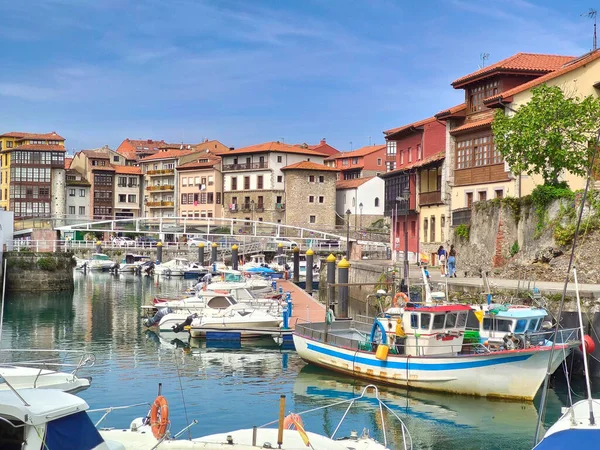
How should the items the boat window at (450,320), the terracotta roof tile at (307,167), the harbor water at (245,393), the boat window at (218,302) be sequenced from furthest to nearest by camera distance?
the terracotta roof tile at (307,167) < the boat window at (218,302) < the boat window at (450,320) < the harbor water at (245,393)

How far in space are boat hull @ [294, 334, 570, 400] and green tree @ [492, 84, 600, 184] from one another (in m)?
15.5

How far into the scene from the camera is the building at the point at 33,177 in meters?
105

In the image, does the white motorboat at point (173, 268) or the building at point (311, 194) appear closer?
the white motorboat at point (173, 268)

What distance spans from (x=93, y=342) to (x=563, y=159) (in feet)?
66.0

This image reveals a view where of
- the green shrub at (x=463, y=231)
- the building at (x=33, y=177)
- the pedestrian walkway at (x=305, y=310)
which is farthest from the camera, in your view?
the building at (x=33, y=177)

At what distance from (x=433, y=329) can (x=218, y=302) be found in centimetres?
1461

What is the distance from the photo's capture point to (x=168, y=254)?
81.8 metres

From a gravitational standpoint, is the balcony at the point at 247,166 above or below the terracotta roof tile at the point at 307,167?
above

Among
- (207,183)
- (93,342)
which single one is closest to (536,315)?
(93,342)

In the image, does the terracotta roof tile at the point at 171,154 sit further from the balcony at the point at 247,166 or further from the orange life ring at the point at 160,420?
the orange life ring at the point at 160,420

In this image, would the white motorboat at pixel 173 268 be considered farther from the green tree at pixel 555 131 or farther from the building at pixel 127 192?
the building at pixel 127 192

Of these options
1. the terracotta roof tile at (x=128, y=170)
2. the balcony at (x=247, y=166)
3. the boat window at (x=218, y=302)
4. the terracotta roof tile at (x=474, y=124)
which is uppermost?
the terracotta roof tile at (x=128, y=170)

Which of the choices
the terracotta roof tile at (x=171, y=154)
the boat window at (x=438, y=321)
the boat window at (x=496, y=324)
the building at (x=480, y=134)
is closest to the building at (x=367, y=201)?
the terracotta roof tile at (x=171, y=154)

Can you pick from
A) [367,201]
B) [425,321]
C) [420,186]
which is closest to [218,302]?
[425,321]
